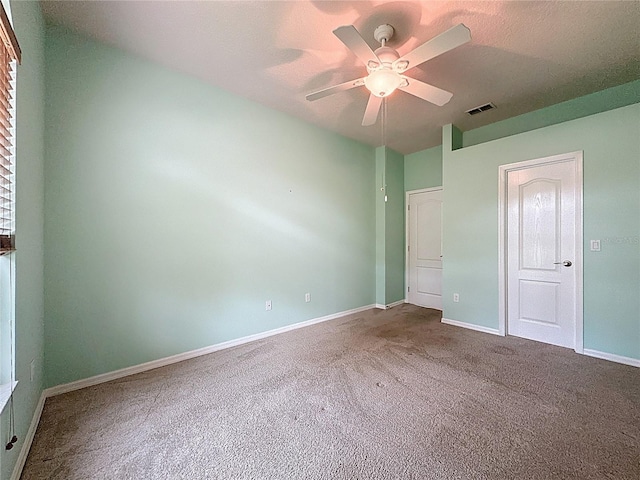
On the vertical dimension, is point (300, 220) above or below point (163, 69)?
below

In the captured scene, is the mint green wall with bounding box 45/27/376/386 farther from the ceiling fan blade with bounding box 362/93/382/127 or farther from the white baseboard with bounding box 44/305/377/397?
the ceiling fan blade with bounding box 362/93/382/127

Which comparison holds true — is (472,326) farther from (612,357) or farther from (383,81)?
(383,81)

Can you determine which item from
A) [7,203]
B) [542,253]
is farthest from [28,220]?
[542,253]

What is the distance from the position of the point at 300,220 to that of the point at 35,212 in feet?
8.11

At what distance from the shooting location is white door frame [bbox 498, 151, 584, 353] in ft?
9.20

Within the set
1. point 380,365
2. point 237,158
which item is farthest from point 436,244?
point 237,158

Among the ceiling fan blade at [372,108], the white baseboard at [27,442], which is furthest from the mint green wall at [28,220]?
the ceiling fan blade at [372,108]

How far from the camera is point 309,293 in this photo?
3.74 m

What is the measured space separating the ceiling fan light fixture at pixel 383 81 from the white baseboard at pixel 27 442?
10.0 ft

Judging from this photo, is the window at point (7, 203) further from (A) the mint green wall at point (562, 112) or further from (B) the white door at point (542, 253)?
(A) the mint green wall at point (562, 112)

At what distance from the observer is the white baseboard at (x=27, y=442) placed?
4.33 ft

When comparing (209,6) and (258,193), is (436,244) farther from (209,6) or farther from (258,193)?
(209,6)

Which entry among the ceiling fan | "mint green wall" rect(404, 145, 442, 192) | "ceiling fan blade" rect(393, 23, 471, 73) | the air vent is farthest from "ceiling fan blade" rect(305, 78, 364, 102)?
"mint green wall" rect(404, 145, 442, 192)

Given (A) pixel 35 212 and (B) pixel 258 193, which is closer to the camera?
(A) pixel 35 212
